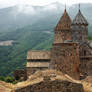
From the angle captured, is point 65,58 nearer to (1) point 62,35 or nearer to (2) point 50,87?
(1) point 62,35

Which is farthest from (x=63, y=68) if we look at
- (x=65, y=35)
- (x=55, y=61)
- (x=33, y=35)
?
(x=33, y=35)

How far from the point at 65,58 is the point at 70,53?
0.58 meters

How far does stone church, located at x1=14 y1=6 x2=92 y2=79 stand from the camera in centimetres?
2550

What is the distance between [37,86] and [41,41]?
14570 cm

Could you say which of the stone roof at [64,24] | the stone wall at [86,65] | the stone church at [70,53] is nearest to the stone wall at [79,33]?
the stone church at [70,53]

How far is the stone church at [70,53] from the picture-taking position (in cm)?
2550

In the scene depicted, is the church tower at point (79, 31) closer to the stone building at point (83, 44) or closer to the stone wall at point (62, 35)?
the stone building at point (83, 44)

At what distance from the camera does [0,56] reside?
395ft

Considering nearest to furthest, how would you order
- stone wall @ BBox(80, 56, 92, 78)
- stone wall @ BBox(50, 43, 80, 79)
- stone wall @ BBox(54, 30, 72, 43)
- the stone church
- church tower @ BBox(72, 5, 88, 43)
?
stone wall @ BBox(50, 43, 80, 79), the stone church, stone wall @ BBox(80, 56, 92, 78), church tower @ BBox(72, 5, 88, 43), stone wall @ BBox(54, 30, 72, 43)

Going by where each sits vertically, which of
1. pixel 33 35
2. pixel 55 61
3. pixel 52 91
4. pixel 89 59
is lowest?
pixel 33 35

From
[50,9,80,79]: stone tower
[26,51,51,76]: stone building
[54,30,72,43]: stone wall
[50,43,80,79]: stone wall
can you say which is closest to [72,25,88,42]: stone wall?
[54,30,72,43]: stone wall

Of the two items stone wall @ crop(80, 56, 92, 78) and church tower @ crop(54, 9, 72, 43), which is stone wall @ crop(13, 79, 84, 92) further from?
church tower @ crop(54, 9, 72, 43)

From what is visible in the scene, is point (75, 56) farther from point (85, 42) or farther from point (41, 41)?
point (41, 41)

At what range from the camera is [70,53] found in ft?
83.3
